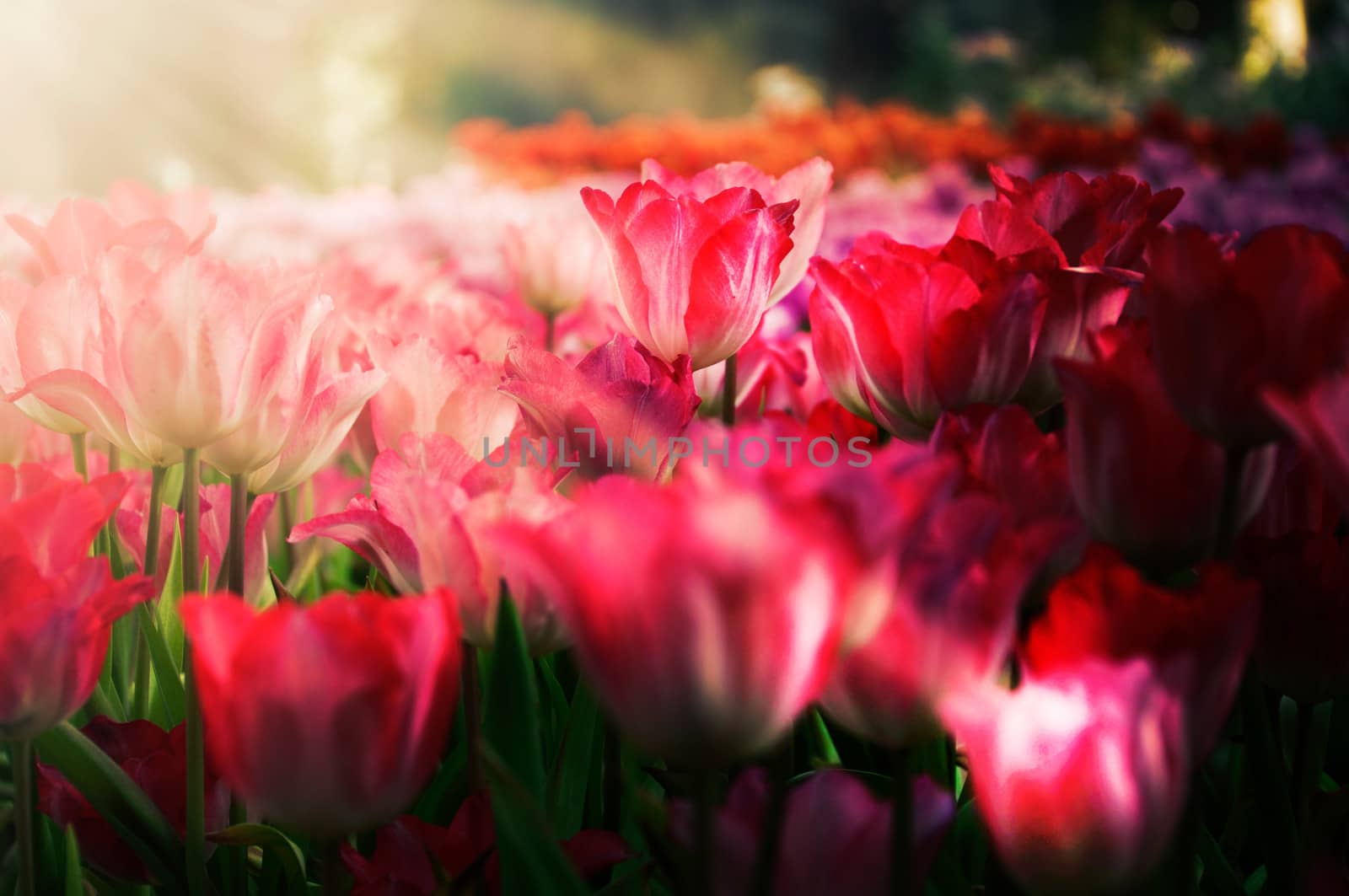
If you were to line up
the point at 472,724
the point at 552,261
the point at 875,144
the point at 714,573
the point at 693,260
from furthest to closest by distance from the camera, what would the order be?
the point at 875,144 < the point at 552,261 < the point at 693,260 < the point at 472,724 < the point at 714,573

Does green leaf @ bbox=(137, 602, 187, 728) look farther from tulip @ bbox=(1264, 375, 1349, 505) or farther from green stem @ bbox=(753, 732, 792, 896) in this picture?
tulip @ bbox=(1264, 375, 1349, 505)

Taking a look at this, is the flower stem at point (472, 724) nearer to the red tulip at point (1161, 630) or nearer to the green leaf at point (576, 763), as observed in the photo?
the green leaf at point (576, 763)

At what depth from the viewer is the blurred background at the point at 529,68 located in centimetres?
1038

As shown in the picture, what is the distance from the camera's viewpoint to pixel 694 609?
0.36 m

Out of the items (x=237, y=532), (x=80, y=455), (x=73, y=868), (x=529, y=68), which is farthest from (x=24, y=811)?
(x=529, y=68)

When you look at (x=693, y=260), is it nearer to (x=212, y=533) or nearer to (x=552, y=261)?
(x=212, y=533)

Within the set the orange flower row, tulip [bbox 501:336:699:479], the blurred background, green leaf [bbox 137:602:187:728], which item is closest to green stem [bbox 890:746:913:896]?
tulip [bbox 501:336:699:479]

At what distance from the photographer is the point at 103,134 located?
15.8 meters

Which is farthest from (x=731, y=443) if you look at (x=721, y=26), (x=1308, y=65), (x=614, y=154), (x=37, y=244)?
(x=721, y=26)

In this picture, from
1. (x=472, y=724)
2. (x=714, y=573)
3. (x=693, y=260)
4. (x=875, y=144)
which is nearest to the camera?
(x=714, y=573)

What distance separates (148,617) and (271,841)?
0.76ft

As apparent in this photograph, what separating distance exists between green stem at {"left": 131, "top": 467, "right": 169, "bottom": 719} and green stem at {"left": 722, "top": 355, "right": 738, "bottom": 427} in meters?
0.36

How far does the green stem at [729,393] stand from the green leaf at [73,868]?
1.47ft

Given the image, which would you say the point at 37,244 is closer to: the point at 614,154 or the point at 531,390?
the point at 531,390
